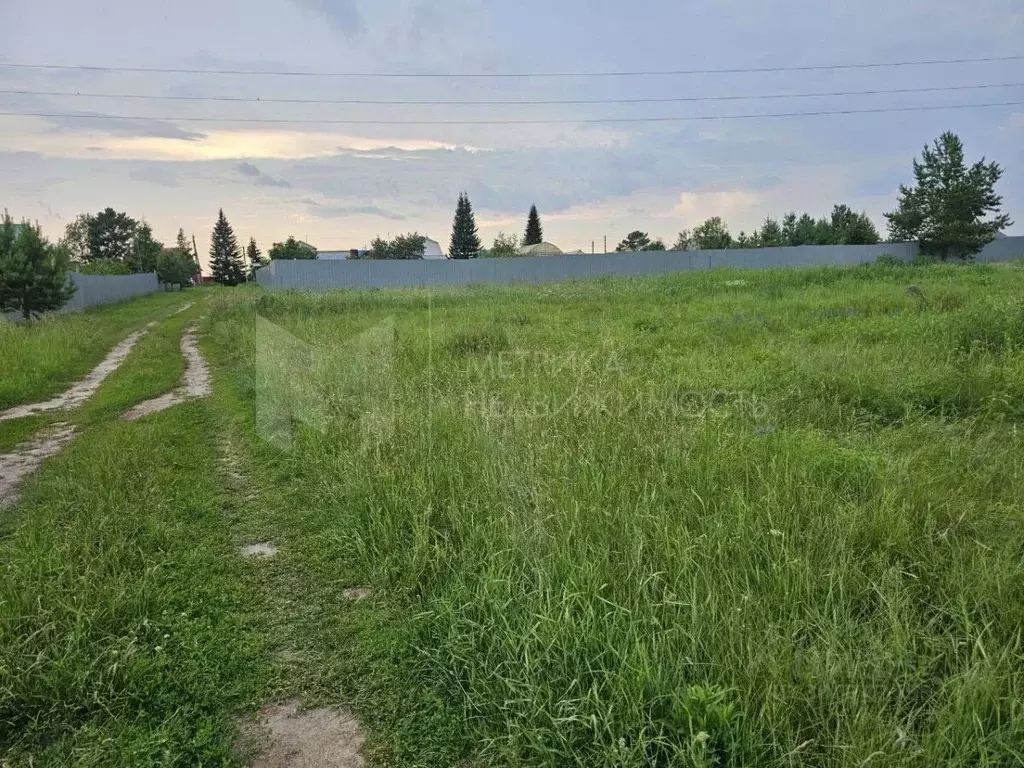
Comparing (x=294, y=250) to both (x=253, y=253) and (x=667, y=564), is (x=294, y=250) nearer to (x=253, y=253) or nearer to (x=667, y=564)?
(x=253, y=253)

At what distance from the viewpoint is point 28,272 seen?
621 inches

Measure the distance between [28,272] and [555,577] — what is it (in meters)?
19.5

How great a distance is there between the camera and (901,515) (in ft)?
9.06

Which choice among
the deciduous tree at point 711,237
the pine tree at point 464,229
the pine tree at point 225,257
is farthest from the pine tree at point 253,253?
the deciduous tree at point 711,237

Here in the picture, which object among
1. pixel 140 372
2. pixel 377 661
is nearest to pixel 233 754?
pixel 377 661

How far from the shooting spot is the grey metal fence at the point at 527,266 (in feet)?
87.5

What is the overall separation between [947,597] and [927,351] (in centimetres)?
550

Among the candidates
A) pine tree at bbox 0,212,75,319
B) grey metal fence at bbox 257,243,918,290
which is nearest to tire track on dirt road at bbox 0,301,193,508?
pine tree at bbox 0,212,75,319

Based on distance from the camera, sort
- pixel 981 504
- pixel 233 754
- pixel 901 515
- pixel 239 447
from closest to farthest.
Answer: pixel 233 754
pixel 901 515
pixel 981 504
pixel 239 447

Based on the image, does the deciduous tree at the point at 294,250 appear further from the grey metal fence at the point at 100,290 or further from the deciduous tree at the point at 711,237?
the deciduous tree at the point at 711,237

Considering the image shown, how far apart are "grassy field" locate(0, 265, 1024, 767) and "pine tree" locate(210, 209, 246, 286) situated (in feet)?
249

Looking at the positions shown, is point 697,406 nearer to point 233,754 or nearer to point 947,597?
point 947,597

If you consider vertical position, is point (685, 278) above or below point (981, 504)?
above

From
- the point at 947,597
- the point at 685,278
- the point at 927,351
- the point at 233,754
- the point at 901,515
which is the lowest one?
the point at 233,754
